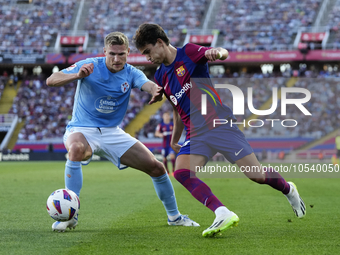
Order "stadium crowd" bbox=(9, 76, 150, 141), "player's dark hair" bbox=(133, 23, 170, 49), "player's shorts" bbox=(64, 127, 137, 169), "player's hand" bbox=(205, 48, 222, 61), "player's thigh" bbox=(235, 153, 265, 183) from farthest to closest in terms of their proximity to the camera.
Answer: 1. "stadium crowd" bbox=(9, 76, 150, 141)
2. "player's shorts" bbox=(64, 127, 137, 169)
3. "player's thigh" bbox=(235, 153, 265, 183)
4. "player's dark hair" bbox=(133, 23, 170, 49)
5. "player's hand" bbox=(205, 48, 222, 61)

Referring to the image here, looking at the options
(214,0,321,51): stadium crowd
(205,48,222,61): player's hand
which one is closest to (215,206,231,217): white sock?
(205,48,222,61): player's hand

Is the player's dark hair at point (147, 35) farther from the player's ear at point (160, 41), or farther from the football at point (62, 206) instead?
the football at point (62, 206)

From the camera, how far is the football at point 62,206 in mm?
4590

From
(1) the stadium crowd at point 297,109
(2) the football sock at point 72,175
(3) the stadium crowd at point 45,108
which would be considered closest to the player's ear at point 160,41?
(2) the football sock at point 72,175

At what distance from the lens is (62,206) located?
181 inches

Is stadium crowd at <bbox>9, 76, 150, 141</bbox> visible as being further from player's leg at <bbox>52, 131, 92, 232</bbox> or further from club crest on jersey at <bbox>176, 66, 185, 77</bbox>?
club crest on jersey at <bbox>176, 66, 185, 77</bbox>

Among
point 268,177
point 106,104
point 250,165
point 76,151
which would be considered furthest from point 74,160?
point 268,177

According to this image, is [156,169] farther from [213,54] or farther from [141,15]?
[141,15]

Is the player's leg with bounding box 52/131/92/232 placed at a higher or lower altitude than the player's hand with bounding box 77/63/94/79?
lower

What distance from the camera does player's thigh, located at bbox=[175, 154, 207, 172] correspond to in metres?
4.62

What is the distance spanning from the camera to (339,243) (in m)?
3.96

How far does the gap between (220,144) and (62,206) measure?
1.74 metres

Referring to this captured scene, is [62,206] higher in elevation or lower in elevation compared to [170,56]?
lower

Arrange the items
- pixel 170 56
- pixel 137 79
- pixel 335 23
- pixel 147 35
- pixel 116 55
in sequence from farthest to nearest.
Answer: pixel 335 23 < pixel 137 79 < pixel 116 55 < pixel 170 56 < pixel 147 35
